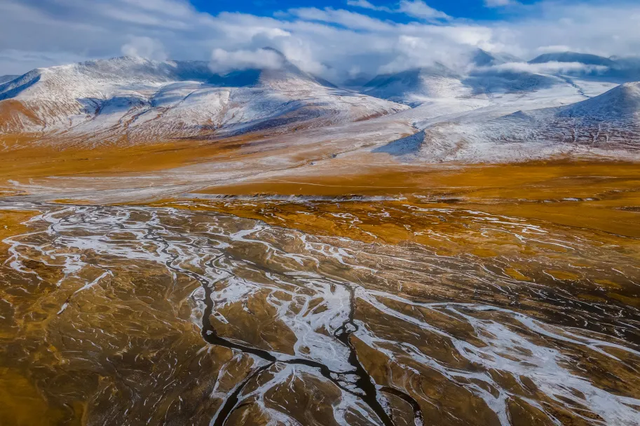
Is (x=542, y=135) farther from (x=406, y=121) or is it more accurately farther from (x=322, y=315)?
(x=322, y=315)

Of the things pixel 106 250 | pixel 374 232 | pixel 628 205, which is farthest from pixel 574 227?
pixel 106 250

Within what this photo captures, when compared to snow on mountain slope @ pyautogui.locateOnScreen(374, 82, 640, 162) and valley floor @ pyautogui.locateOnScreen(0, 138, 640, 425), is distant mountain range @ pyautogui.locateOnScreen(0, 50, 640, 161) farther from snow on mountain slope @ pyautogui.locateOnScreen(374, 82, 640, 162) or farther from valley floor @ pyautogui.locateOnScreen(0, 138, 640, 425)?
valley floor @ pyautogui.locateOnScreen(0, 138, 640, 425)

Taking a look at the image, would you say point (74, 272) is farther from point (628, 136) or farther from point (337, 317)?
point (628, 136)

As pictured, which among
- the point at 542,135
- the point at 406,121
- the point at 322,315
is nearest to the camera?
the point at 322,315

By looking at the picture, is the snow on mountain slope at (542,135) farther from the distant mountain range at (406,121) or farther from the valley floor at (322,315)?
the valley floor at (322,315)

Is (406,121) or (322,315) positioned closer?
(322,315)

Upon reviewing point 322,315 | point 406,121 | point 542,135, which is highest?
point 406,121

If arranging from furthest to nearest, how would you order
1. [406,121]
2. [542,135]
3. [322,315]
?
[406,121] → [542,135] → [322,315]

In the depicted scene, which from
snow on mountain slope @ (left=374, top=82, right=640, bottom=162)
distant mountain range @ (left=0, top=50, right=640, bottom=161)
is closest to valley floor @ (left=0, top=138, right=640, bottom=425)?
snow on mountain slope @ (left=374, top=82, right=640, bottom=162)

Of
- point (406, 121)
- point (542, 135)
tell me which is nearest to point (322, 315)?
point (542, 135)

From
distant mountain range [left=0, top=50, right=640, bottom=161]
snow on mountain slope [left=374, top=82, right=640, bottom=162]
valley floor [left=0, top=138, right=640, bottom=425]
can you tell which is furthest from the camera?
distant mountain range [left=0, top=50, right=640, bottom=161]
